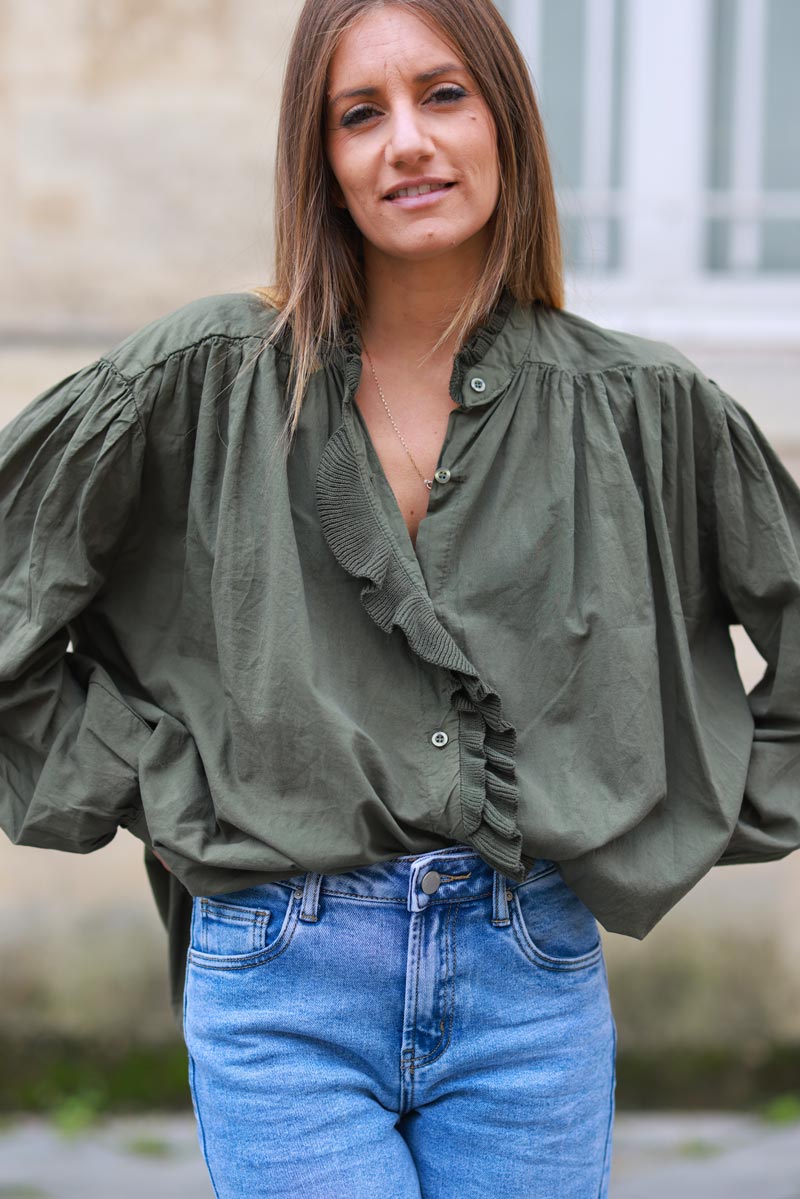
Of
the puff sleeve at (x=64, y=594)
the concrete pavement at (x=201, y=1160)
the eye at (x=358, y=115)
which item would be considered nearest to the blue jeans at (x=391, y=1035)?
the puff sleeve at (x=64, y=594)

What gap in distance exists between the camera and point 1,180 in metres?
3.46

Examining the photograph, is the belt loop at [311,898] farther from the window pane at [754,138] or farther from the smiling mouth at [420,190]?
the window pane at [754,138]

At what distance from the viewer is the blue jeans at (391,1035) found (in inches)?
67.6

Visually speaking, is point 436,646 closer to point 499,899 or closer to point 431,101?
point 499,899

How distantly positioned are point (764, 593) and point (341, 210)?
0.77 meters

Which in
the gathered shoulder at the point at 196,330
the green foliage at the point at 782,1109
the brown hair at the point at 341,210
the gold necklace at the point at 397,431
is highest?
the brown hair at the point at 341,210

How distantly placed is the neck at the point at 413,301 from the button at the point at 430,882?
0.68 m

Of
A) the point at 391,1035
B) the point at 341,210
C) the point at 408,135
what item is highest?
the point at 408,135

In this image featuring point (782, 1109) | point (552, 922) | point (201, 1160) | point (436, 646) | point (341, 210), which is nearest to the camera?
point (436, 646)

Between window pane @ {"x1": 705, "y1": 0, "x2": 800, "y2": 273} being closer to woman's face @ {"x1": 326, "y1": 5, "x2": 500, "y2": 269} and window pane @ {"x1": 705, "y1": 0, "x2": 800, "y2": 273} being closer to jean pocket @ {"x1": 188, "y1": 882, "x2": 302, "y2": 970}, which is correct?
woman's face @ {"x1": 326, "y1": 5, "x2": 500, "y2": 269}

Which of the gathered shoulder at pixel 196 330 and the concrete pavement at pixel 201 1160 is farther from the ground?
the gathered shoulder at pixel 196 330

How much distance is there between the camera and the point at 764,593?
1.95 meters

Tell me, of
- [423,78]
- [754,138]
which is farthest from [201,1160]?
[754,138]

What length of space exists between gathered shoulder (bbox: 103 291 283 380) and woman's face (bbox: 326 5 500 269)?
0.18 metres
